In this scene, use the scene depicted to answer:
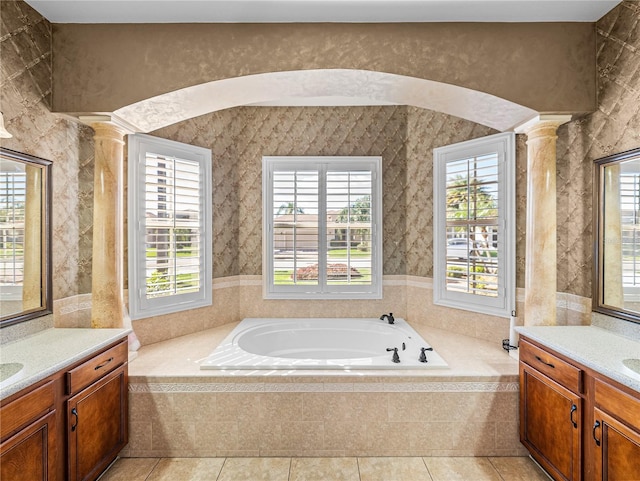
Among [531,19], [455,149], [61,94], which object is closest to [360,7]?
[531,19]

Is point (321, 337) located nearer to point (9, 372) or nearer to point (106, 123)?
point (9, 372)

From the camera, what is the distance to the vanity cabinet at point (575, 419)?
144 cm

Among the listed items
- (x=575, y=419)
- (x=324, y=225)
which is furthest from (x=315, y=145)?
(x=575, y=419)

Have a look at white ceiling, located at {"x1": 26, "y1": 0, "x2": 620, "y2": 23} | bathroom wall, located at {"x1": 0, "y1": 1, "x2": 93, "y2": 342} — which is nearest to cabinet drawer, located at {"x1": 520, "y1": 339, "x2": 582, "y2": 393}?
white ceiling, located at {"x1": 26, "y1": 0, "x2": 620, "y2": 23}

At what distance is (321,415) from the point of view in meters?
2.18

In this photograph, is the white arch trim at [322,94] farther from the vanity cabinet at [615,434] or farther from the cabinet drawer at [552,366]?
the vanity cabinet at [615,434]

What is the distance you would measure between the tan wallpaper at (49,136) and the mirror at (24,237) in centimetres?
9

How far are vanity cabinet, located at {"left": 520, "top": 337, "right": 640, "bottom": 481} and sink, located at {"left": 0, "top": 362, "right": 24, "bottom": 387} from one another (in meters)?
2.61

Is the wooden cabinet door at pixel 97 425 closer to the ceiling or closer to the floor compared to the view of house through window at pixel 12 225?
closer to the floor

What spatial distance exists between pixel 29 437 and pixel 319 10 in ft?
8.81

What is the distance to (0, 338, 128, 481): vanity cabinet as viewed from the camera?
138 cm

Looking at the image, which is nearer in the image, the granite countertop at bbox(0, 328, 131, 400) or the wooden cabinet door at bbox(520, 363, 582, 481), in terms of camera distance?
the granite countertop at bbox(0, 328, 131, 400)

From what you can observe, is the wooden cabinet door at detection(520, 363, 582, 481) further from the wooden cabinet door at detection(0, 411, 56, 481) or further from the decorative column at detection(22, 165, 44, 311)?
the decorative column at detection(22, 165, 44, 311)

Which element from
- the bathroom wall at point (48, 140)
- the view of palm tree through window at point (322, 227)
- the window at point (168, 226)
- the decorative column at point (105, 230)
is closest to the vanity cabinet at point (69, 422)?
the decorative column at point (105, 230)
